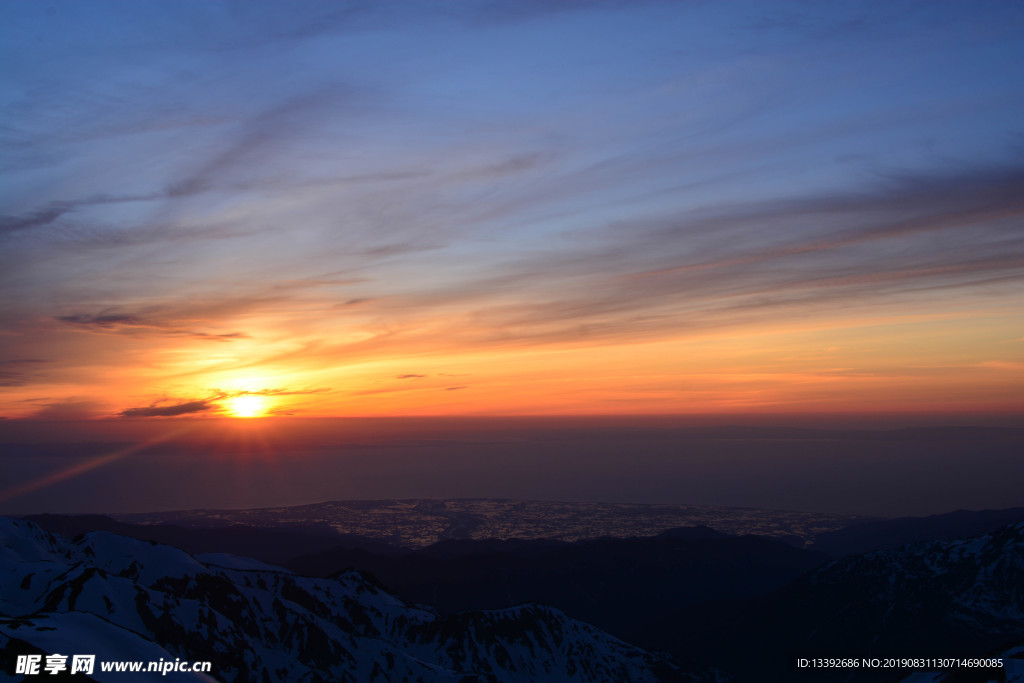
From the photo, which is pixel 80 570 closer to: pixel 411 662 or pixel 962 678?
pixel 411 662

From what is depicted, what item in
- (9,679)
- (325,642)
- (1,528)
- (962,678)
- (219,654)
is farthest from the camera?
(325,642)

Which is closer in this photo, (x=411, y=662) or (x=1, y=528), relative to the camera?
(x=1, y=528)

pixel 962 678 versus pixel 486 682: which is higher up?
pixel 962 678

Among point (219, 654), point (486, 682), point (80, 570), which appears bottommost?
point (486, 682)

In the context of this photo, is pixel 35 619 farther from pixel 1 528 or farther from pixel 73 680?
pixel 1 528

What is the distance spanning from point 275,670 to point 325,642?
21.4 m

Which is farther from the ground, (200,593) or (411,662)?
(200,593)

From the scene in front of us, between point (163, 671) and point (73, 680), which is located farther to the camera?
point (163, 671)

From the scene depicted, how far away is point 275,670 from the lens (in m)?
158

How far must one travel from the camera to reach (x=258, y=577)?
198 meters

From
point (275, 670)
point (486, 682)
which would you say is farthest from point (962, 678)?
point (275, 670)

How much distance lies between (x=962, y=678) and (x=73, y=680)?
135435 millimetres

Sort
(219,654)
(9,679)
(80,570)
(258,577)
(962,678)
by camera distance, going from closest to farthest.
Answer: (9,679)
(962,678)
(80,570)
(219,654)
(258,577)

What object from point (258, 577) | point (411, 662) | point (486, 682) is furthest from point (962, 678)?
point (258, 577)
